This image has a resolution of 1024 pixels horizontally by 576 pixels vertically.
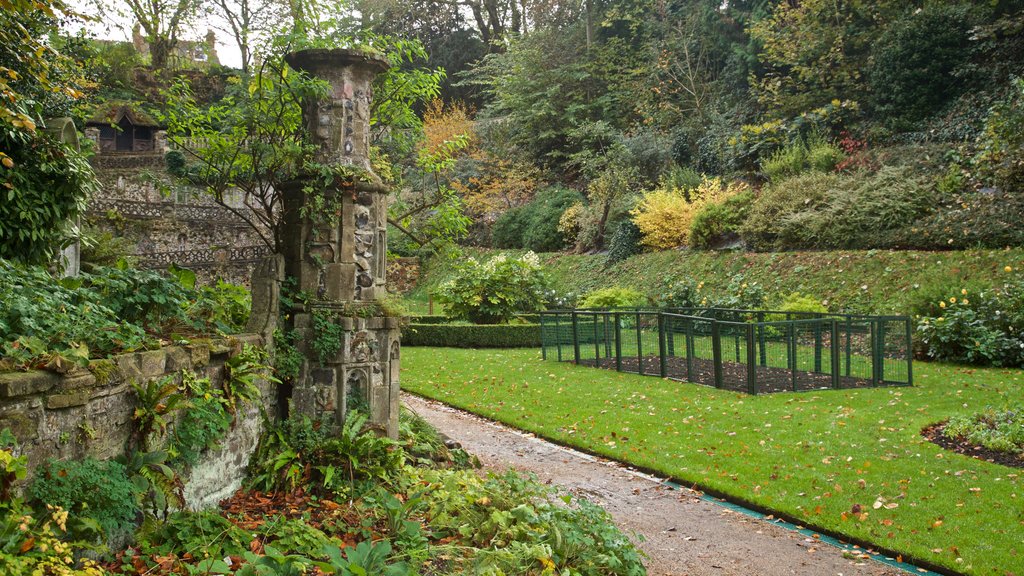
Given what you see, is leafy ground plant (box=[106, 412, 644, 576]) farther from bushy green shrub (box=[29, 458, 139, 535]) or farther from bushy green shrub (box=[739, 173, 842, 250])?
bushy green shrub (box=[739, 173, 842, 250])

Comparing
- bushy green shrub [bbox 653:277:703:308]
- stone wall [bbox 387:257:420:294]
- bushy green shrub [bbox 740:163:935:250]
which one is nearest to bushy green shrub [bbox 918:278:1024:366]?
bushy green shrub [bbox 740:163:935:250]

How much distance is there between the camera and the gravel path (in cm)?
571

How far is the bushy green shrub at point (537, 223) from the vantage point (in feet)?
102

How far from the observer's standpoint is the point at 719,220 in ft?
75.2

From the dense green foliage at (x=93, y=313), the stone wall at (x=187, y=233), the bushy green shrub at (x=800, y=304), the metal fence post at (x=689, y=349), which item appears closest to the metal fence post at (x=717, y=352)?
the metal fence post at (x=689, y=349)

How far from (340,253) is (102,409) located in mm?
2874

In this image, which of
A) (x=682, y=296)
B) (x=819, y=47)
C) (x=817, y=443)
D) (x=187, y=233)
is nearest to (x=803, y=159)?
(x=819, y=47)

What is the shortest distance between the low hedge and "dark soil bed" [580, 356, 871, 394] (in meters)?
4.72

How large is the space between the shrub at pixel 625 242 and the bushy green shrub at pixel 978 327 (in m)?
12.1

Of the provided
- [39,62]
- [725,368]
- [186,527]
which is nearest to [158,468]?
[186,527]

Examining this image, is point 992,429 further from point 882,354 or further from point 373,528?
point 373,528

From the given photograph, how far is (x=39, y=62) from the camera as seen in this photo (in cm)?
691

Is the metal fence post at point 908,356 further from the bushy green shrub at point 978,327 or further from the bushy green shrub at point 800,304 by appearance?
the bushy green shrub at point 800,304

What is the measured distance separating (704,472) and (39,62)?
7784 millimetres
